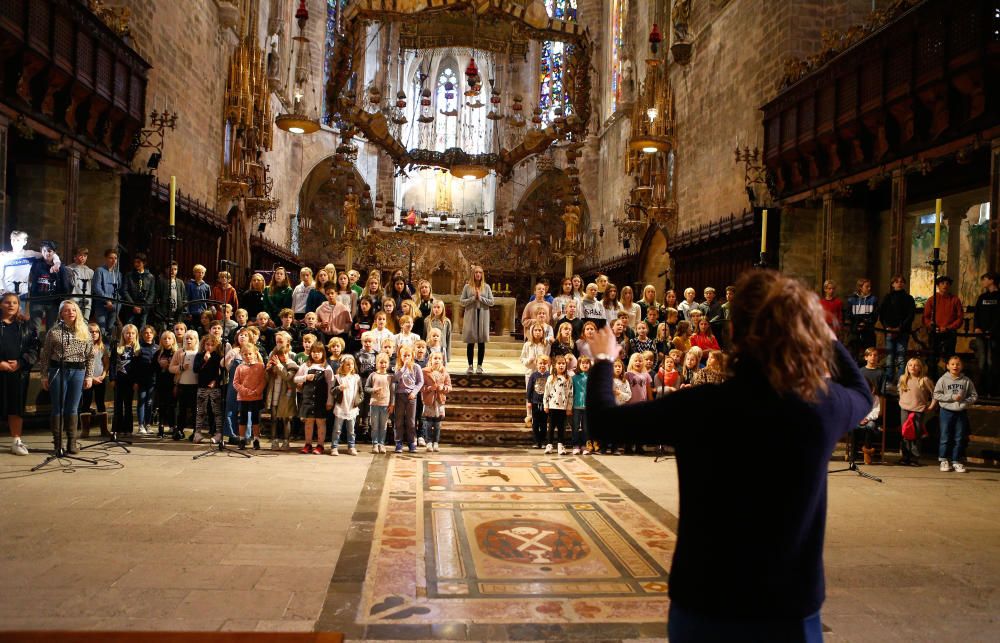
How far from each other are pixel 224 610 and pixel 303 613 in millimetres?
369

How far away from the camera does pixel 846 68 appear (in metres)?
12.6

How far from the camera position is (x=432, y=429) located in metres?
9.96

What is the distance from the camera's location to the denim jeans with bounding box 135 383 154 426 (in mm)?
9953

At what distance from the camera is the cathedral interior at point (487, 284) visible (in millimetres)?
4238

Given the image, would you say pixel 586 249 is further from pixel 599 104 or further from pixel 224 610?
pixel 224 610

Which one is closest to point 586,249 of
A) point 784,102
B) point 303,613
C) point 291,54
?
point 291,54

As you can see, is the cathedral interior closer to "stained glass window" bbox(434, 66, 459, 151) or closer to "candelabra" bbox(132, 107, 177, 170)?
"candelabra" bbox(132, 107, 177, 170)

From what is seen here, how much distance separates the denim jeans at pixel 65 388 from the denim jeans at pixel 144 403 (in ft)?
6.41

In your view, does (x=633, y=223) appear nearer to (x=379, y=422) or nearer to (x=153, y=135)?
(x=153, y=135)

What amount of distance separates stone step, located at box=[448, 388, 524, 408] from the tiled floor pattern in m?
3.71

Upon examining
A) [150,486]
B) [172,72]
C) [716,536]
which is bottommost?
[150,486]

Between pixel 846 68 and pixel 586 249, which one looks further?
pixel 586 249

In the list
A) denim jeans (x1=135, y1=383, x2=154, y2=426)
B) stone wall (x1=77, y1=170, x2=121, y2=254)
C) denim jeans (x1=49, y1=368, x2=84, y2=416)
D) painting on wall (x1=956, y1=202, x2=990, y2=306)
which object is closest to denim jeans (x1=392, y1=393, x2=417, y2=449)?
denim jeans (x1=135, y1=383, x2=154, y2=426)

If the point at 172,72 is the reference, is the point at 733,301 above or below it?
below
